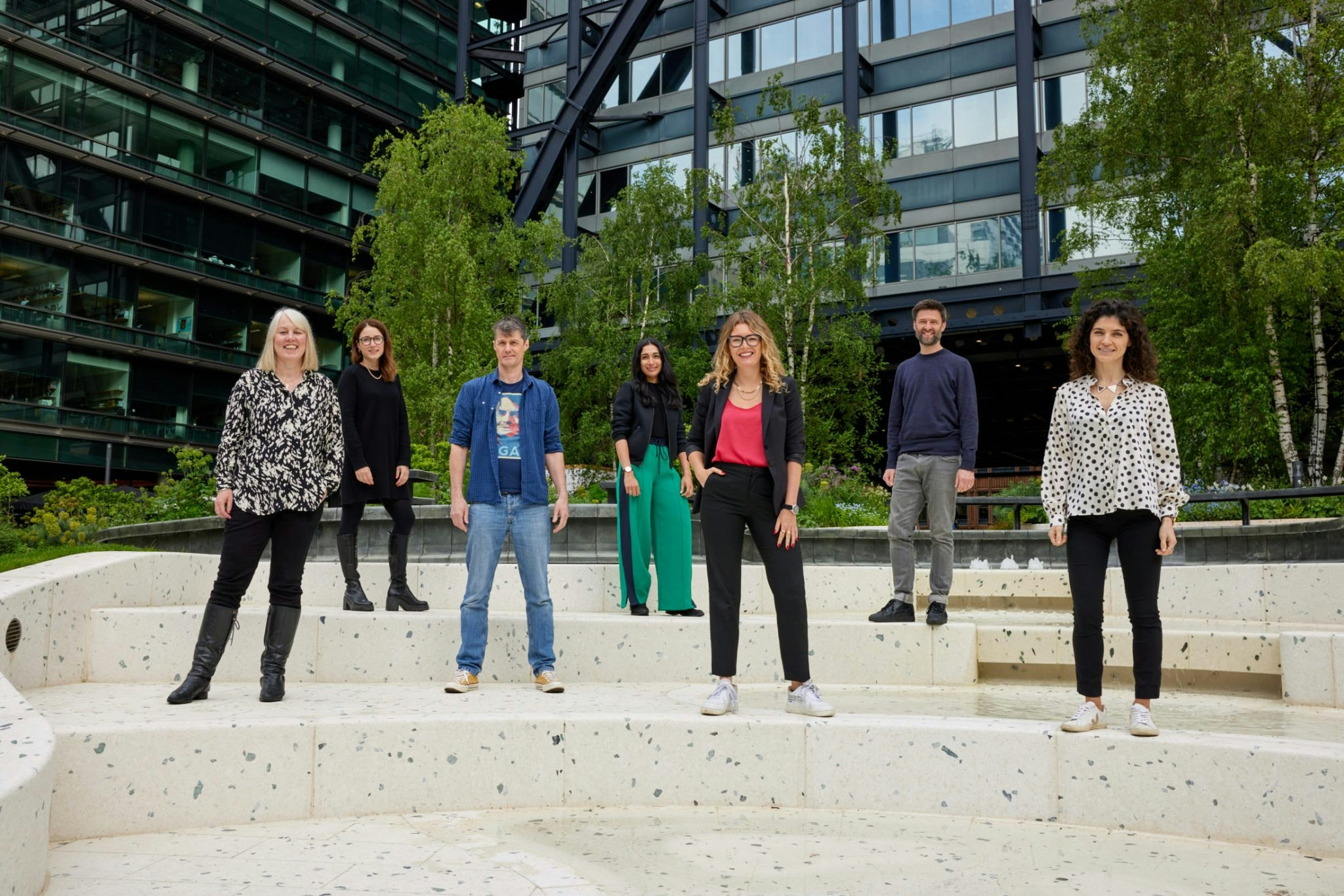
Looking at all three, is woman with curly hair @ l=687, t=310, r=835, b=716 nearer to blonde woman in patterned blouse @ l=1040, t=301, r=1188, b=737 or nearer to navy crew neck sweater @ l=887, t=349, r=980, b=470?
blonde woman in patterned blouse @ l=1040, t=301, r=1188, b=737

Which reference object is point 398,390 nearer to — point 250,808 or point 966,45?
point 250,808

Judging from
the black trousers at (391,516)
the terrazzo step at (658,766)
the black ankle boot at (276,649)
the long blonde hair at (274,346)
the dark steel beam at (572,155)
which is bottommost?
the terrazzo step at (658,766)

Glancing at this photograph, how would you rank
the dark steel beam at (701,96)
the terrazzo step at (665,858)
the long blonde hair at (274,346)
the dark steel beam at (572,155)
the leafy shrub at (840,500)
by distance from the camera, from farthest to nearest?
the dark steel beam at (572,155) < the dark steel beam at (701,96) < the leafy shrub at (840,500) < the long blonde hair at (274,346) < the terrazzo step at (665,858)

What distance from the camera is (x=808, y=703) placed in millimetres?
4484

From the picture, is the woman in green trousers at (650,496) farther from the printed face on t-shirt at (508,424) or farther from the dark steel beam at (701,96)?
the dark steel beam at (701,96)

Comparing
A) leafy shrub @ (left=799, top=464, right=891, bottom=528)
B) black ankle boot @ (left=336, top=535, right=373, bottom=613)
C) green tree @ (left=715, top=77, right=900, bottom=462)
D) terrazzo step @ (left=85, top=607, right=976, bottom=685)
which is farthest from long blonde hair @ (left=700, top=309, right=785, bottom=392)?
green tree @ (left=715, top=77, right=900, bottom=462)

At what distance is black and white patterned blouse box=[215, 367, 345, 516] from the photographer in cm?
484

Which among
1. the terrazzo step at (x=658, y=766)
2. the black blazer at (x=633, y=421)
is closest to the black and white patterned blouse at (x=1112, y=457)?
the terrazzo step at (x=658, y=766)

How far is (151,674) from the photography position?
17.8ft

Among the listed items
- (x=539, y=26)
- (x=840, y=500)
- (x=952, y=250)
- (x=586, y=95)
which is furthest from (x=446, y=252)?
(x=539, y=26)

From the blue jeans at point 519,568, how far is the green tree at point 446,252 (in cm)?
1801

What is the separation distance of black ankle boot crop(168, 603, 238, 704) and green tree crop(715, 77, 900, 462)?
18530 mm

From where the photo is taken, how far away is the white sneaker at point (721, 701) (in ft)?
14.4

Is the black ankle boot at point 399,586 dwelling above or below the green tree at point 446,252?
below
